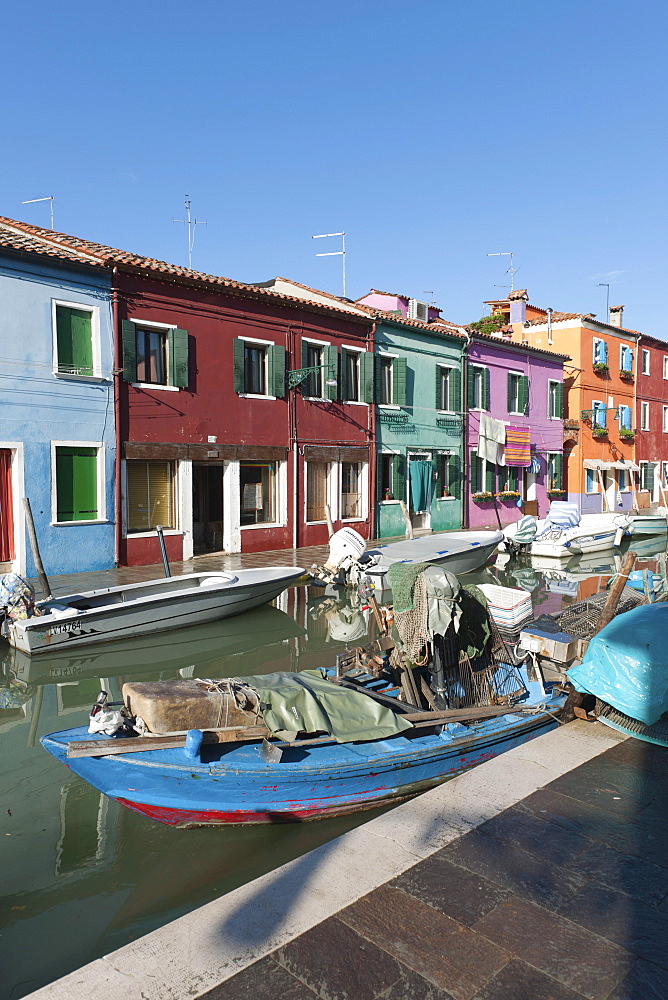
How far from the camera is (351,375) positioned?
19.5 m

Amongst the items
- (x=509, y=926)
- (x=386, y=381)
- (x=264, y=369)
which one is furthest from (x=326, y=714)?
(x=386, y=381)

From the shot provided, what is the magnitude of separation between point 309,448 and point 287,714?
1326 centimetres

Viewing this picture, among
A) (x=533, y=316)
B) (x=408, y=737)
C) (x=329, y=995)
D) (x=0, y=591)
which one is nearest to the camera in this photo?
(x=329, y=995)

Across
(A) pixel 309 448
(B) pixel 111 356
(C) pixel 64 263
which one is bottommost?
(A) pixel 309 448

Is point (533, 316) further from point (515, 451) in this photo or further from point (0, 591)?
point (0, 591)

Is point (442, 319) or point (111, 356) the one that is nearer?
point (111, 356)

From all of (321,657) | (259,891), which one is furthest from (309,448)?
(259,891)

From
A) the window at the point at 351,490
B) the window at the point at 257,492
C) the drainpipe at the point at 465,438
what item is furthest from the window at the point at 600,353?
the window at the point at 257,492

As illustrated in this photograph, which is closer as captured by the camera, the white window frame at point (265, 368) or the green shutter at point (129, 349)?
the green shutter at point (129, 349)

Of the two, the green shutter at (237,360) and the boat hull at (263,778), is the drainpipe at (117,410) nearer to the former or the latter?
the green shutter at (237,360)

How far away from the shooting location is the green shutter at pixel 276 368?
17.2 m

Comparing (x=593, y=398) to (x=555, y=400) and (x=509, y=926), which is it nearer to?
(x=555, y=400)

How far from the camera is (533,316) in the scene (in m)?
32.4

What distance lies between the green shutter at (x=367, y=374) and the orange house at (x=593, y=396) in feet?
43.0
